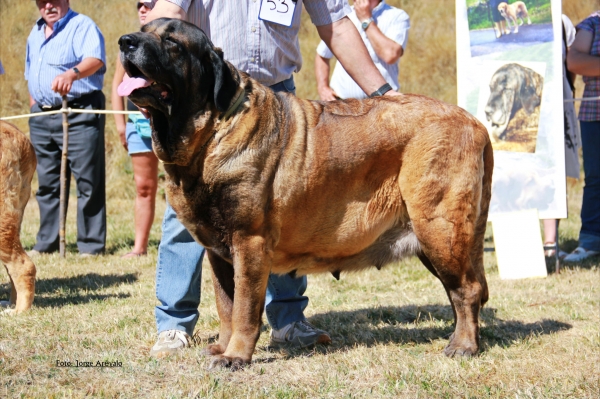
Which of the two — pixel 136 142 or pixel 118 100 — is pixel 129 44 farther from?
pixel 118 100

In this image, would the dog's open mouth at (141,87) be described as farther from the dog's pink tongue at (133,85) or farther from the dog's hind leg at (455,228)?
the dog's hind leg at (455,228)

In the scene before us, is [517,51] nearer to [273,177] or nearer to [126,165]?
[273,177]

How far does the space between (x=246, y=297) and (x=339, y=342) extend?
3.44ft

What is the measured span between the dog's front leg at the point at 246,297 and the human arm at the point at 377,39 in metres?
3.92

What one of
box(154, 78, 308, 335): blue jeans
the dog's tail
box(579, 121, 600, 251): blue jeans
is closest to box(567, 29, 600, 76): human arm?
box(579, 121, 600, 251): blue jeans

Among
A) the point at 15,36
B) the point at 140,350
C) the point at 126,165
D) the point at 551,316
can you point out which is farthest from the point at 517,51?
the point at 15,36

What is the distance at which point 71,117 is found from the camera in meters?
8.03

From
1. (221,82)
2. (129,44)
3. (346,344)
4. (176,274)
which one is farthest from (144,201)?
(129,44)

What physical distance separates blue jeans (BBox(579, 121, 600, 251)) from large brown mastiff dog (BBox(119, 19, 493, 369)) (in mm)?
3632

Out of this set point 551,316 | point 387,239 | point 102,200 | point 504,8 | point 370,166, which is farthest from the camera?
point 102,200

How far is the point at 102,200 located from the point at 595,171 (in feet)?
17.6

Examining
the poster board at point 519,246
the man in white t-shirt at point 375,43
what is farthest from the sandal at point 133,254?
the poster board at point 519,246

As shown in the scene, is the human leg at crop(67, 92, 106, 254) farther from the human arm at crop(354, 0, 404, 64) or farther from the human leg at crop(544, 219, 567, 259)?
the human leg at crop(544, 219, 567, 259)

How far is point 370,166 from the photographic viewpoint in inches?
151
